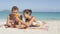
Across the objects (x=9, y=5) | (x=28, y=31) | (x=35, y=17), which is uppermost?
(x=9, y=5)

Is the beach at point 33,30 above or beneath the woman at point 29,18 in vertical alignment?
beneath

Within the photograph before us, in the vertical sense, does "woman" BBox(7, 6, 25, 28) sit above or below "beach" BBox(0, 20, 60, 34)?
above

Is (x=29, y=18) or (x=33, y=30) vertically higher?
(x=29, y=18)

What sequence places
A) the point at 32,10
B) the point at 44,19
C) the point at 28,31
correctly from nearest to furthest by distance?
the point at 28,31 → the point at 32,10 → the point at 44,19

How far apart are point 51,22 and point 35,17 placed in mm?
175

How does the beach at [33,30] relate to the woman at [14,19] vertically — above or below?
below

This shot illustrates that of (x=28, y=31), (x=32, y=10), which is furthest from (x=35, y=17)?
(x=28, y=31)

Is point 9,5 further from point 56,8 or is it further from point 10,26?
point 56,8

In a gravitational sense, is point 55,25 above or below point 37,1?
below

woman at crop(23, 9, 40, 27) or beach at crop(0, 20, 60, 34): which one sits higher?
woman at crop(23, 9, 40, 27)

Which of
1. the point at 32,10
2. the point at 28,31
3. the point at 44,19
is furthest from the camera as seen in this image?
the point at 44,19

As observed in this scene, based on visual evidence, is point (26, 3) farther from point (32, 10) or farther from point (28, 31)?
point (28, 31)

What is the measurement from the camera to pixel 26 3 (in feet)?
5.29

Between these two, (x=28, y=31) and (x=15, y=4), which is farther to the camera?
(x=15, y=4)
